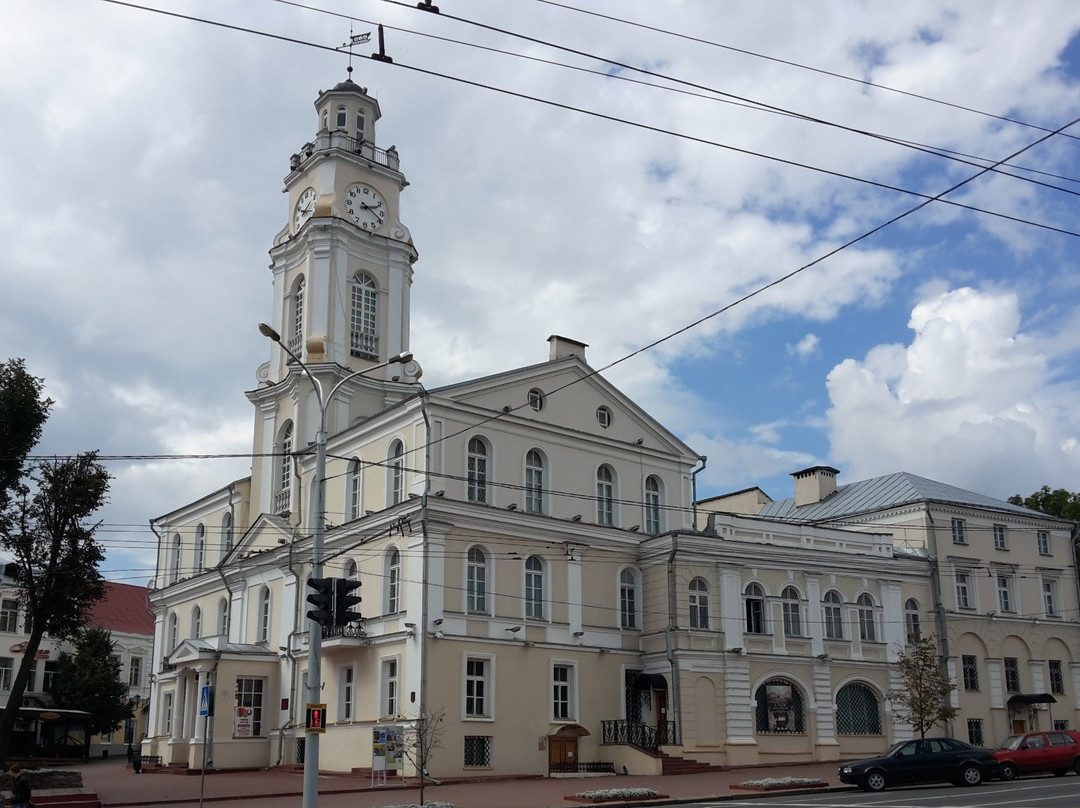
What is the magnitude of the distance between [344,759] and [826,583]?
18252 mm

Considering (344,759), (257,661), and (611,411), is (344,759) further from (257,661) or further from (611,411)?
(611,411)

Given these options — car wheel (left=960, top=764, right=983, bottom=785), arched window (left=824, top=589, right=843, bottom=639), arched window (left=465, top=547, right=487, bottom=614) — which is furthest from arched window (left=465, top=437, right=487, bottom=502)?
car wheel (left=960, top=764, right=983, bottom=785)

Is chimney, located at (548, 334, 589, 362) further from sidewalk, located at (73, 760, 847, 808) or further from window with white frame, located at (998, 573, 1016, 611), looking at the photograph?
window with white frame, located at (998, 573, 1016, 611)

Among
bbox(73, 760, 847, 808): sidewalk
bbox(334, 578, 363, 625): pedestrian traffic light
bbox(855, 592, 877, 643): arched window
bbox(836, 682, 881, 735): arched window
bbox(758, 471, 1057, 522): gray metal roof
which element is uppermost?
bbox(758, 471, 1057, 522): gray metal roof

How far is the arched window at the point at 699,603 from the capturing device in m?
38.1

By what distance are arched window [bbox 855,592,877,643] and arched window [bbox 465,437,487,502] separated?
1529 cm

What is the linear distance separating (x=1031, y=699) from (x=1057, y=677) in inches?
120

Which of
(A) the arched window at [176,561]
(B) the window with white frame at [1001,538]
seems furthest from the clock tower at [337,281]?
(B) the window with white frame at [1001,538]

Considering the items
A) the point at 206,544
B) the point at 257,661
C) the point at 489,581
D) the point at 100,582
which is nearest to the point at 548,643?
the point at 489,581

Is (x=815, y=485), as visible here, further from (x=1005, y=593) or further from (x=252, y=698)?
(x=252, y=698)

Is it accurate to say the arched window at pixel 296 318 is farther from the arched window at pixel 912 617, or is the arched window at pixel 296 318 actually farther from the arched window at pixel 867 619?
the arched window at pixel 912 617

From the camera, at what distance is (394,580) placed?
118 feet

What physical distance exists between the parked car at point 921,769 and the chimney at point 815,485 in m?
25.7

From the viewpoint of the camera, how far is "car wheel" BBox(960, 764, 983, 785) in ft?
94.6
